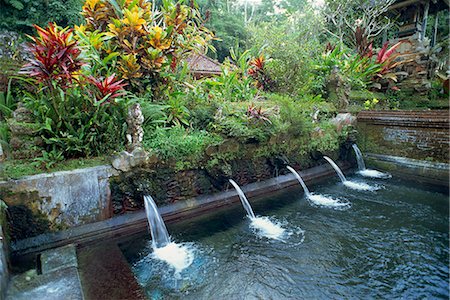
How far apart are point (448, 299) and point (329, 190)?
289cm

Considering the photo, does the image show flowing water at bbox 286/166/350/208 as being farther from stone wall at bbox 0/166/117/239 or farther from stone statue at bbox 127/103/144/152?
stone wall at bbox 0/166/117/239

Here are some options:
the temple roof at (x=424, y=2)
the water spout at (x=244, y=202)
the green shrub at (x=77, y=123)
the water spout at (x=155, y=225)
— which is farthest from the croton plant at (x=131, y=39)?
the temple roof at (x=424, y=2)

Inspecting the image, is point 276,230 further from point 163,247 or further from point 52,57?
point 52,57

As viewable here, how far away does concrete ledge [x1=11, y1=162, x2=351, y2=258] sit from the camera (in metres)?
2.88

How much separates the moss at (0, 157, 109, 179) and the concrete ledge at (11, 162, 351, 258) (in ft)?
2.42

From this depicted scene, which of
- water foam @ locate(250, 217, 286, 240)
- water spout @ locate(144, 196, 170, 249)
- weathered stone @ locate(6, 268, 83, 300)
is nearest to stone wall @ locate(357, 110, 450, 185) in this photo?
water foam @ locate(250, 217, 286, 240)

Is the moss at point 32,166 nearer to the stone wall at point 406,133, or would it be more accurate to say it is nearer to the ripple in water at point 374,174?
the ripple in water at point 374,174

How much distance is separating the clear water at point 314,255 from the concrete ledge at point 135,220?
0.23m

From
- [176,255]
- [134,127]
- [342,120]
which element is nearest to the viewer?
[176,255]

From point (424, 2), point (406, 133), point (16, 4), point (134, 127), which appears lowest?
point (406, 133)

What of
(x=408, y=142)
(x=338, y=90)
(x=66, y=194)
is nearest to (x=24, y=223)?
A: (x=66, y=194)

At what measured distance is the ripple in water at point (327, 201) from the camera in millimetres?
4320

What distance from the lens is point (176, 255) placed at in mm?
2963

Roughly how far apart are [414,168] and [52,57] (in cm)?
703
